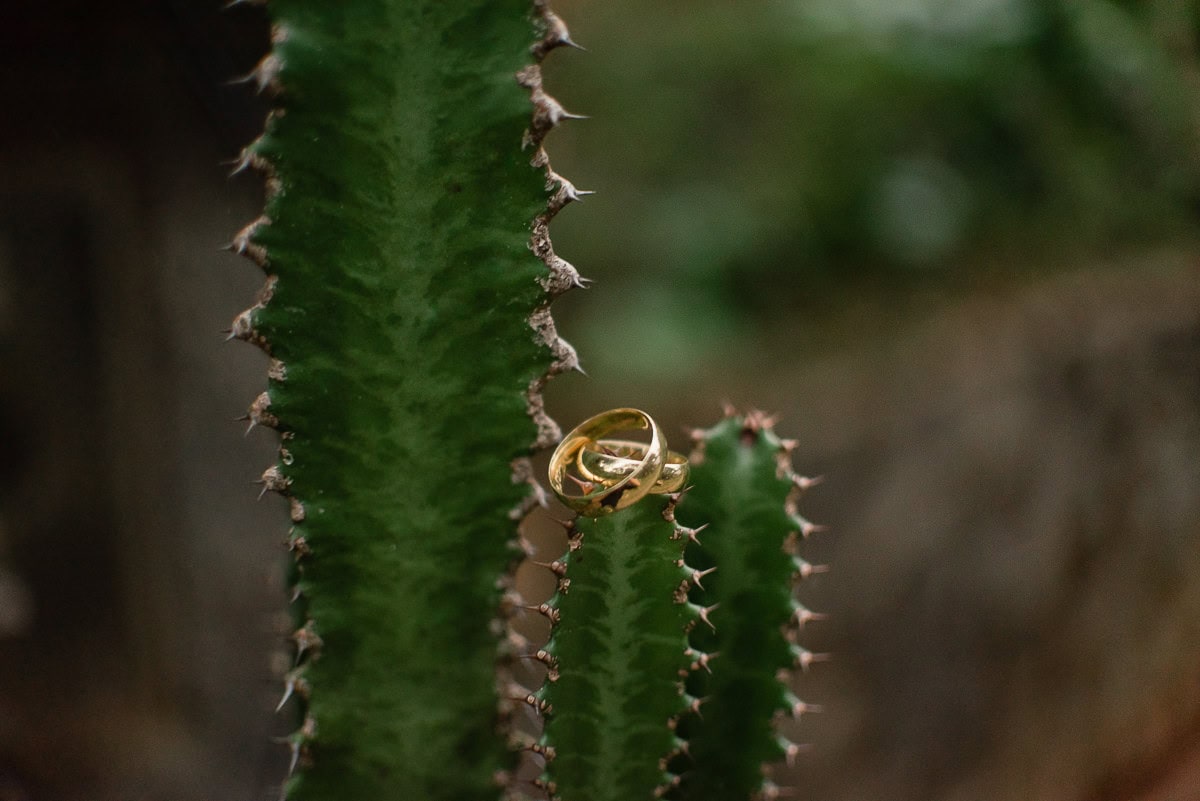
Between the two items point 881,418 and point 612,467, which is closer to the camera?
point 612,467

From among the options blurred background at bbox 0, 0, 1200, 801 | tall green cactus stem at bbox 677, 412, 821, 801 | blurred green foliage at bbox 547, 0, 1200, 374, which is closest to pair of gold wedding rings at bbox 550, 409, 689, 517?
tall green cactus stem at bbox 677, 412, 821, 801

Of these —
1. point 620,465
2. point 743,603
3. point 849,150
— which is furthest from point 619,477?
point 849,150

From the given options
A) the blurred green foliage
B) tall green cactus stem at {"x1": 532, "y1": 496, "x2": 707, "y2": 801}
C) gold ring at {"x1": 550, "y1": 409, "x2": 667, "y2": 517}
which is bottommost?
tall green cactus stem at {"x1": 532, "y1": 496, "x2": 707, "y2": 801}

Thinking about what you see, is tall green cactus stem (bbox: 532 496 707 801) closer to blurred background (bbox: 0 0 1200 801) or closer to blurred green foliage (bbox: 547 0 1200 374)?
blurred background (bbox: 0 0 1200 801)

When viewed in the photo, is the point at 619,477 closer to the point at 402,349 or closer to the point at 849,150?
the point at 402,349

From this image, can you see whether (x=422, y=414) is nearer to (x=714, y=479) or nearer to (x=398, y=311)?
(x=398, y=311)

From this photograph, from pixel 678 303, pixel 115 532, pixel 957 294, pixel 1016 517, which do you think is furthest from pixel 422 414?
pixel 678 303

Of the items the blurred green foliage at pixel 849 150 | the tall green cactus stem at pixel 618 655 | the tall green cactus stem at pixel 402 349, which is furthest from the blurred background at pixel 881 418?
the tall green cactus stem at pixel 618 655

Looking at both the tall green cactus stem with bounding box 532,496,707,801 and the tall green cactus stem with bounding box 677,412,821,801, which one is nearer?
the tall green cactus stem with bounding box 532,496,707,801

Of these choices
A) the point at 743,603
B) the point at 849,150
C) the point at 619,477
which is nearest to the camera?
the point at 619,477
